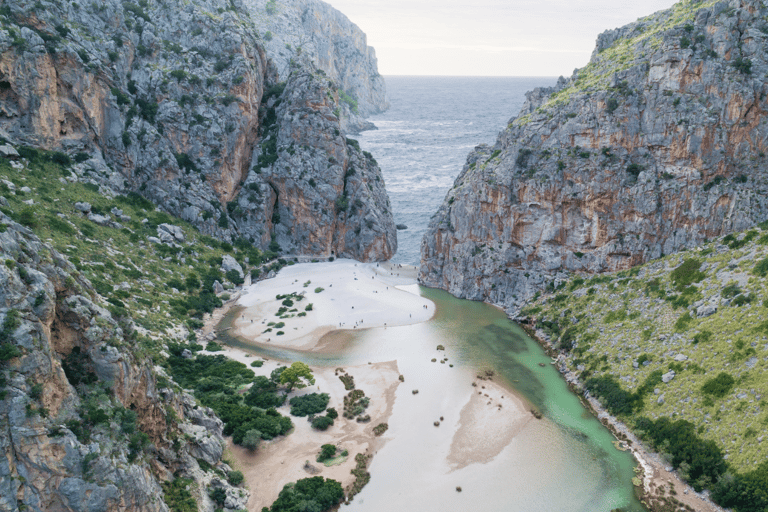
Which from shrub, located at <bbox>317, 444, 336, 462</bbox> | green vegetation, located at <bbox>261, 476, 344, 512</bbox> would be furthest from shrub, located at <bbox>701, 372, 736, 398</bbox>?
shrub, located at <bbox>317, 444, 336, 462</bbox>

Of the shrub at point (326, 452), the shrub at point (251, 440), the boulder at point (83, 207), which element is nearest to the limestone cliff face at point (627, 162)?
the shrub at point (326, 452)

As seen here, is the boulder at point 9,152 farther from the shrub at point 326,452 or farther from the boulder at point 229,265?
the shrub at point 326,452

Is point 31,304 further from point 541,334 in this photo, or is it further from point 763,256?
point 763,256

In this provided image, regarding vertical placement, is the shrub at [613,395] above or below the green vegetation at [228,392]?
above

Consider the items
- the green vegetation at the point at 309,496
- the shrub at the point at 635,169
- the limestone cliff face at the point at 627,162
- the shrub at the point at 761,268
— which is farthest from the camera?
the shrub at the point at 635,169

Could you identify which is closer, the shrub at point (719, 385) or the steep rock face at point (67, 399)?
the steep rock face at point (67, 399)

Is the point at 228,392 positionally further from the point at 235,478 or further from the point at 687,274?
the point at 687,274
